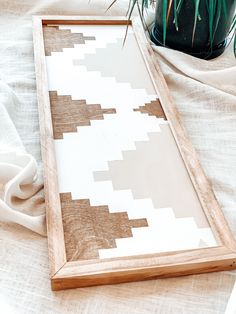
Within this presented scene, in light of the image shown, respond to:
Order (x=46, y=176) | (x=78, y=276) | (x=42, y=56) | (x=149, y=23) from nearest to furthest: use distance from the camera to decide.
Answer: (x=78, y=276), (x=46, y=176), (x=42, y=56), (x=149, y=23)

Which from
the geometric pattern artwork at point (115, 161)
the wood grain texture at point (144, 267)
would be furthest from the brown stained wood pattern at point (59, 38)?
the wood grain texture at point (144, 267)

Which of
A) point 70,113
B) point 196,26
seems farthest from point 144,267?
point 196,26

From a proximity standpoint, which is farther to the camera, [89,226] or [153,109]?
[153,109]

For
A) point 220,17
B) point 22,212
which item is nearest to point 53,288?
point 22,212

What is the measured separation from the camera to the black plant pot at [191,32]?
3.33ft

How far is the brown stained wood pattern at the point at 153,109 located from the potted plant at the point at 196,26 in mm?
148

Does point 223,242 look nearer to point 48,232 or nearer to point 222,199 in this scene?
point 222,199

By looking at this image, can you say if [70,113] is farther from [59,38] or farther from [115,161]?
[59,38]

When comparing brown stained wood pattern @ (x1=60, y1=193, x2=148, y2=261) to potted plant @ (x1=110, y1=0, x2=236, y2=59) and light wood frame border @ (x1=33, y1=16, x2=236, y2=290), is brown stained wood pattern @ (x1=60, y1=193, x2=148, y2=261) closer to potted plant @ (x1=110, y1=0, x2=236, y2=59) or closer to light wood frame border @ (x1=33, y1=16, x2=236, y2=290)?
light wood frame border @ (x1=33, y1=16, x2=236, y2=290)

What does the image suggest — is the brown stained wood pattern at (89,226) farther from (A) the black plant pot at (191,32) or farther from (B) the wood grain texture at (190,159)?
(A) the black plant pot at (191,32)

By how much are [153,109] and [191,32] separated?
247 millimetres

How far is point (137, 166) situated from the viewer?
0.80 metres

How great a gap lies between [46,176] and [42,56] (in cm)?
37

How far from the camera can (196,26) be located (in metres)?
1.04
